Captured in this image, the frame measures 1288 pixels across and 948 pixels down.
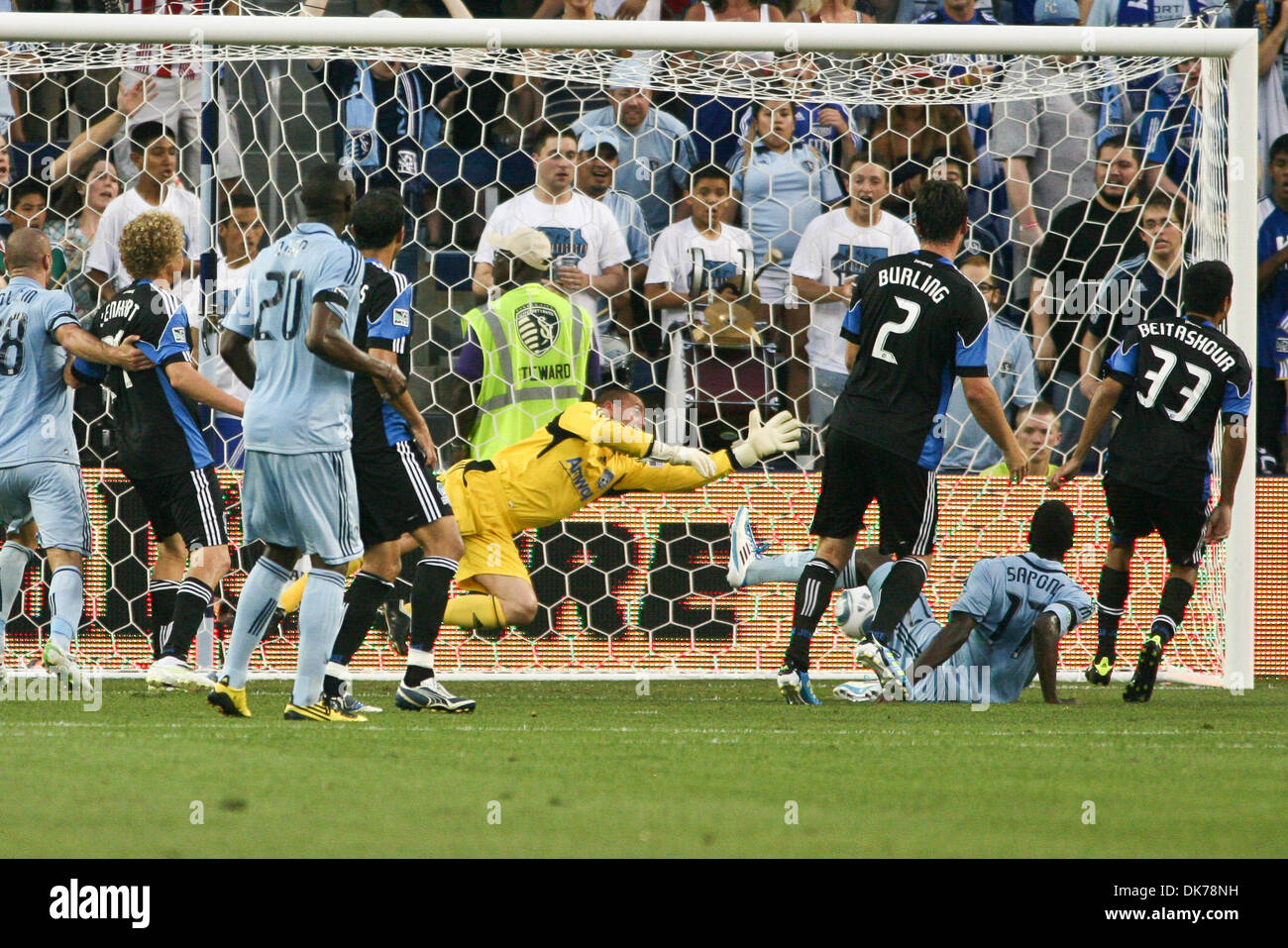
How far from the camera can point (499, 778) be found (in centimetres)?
396

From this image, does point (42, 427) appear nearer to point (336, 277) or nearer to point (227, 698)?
point (227, 698)

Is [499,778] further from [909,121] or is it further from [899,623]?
[909,121]

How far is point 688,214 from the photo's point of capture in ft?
27.6

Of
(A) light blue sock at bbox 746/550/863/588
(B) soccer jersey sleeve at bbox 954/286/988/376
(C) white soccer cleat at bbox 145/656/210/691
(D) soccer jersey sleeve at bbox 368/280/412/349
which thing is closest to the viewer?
(D) soccer jersey sleeve at bbox 368/280/412/349

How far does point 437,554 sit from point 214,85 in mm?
3581

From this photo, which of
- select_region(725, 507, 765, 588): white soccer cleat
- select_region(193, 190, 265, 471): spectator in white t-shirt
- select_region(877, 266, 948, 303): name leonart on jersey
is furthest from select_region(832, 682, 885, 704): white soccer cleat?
select_region(193, 190, 265, 471): spectator in white t-shirt

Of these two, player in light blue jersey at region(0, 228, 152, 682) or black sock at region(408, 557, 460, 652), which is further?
player in light blue jersey at region(0, 228, 152, 682)

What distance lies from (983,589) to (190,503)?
125 inches

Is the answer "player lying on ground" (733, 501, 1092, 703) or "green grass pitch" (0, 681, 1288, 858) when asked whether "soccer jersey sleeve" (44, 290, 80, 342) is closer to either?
"green grass pitch" (0, 681, 1288, 858)

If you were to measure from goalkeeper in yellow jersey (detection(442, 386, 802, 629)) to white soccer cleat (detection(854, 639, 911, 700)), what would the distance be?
3.29 ft

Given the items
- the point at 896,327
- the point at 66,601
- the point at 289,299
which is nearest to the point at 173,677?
the point at 66,601

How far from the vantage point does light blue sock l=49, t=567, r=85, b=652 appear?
245 inches

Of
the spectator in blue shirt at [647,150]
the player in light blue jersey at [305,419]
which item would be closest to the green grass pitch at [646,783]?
the player in light blue jersey at [305,419]

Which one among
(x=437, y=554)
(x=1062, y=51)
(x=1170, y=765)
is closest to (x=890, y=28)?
(x=1062, y=51)
